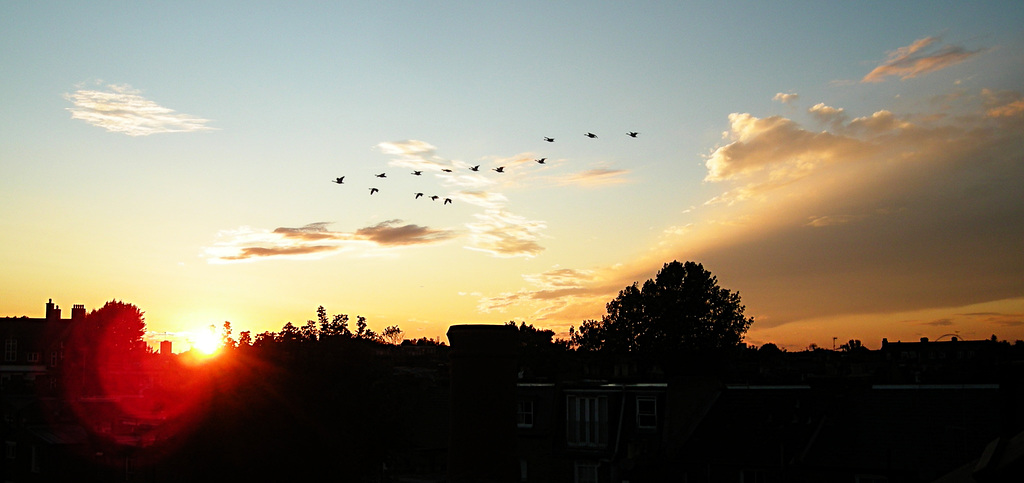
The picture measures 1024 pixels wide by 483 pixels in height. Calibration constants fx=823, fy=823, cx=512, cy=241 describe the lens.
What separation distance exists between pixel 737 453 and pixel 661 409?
6.52 metres

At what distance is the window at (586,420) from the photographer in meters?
46.0

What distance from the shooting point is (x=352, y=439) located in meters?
27.0

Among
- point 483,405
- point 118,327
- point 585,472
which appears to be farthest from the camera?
point 118,327

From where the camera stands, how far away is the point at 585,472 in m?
46.1

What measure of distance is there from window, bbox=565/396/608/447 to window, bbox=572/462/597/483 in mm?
1131

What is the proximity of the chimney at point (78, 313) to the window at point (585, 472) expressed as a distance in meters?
89.4

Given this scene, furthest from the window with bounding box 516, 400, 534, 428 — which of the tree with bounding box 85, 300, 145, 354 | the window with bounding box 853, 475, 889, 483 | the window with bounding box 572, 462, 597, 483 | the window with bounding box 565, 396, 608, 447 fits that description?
the tree with bounding box 85, 300, 145, 354

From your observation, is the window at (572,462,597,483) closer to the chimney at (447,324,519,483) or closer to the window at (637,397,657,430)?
the window at (637,397,657,430)

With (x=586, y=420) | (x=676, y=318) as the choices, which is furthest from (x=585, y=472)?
(x=676, y=318)

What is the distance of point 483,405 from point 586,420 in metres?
36.3

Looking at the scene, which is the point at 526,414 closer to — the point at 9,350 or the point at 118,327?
the point at 9,350

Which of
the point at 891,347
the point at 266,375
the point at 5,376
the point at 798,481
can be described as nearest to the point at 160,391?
the point at 266,375

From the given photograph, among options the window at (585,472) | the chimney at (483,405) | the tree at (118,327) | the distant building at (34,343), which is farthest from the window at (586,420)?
the tree at (118,327)

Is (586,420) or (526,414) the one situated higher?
(526,414)
